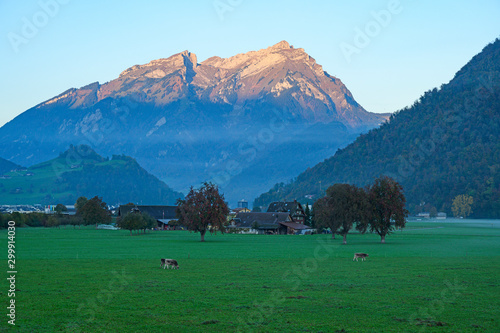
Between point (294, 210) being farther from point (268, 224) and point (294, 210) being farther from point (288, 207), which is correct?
point (268, 224)

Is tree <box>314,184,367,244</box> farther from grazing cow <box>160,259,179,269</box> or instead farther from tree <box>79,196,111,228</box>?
tree <box>79,196,111,228</box>

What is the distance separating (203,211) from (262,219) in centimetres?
5761

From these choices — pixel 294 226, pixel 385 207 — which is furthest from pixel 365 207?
pixel 294 226

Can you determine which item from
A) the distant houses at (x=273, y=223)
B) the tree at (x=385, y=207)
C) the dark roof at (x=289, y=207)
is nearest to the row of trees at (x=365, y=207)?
the tree at (x=385, y=207)

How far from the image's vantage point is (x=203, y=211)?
3939 inches

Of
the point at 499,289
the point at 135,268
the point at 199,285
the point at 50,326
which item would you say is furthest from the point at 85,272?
the point at 499,289

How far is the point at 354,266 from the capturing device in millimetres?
51312

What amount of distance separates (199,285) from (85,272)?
38.1 feet

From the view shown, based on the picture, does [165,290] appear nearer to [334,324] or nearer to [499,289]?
[334,324]

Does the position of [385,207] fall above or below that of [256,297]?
above

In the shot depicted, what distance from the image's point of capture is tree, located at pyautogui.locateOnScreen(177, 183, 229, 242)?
100 meters

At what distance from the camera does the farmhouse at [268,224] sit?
481 ft

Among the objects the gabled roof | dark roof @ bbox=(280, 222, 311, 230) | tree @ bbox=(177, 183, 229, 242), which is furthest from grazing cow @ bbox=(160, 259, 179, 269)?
the gabled roof

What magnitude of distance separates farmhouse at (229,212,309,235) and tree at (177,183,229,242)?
4401 cm
